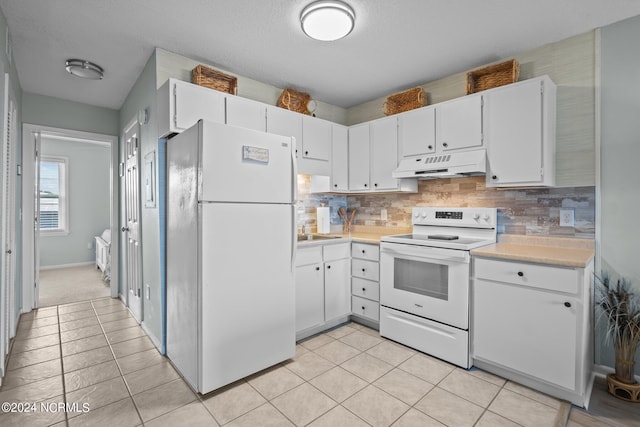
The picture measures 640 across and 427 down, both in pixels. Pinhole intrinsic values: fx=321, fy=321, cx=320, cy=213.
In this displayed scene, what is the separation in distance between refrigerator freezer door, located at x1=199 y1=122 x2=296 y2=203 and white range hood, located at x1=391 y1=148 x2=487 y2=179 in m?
1.21

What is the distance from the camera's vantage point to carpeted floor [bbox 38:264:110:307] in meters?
4.21

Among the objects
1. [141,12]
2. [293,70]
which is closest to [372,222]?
[293,70]

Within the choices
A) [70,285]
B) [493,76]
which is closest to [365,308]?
[493,76]

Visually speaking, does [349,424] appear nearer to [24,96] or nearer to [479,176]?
[479,176]

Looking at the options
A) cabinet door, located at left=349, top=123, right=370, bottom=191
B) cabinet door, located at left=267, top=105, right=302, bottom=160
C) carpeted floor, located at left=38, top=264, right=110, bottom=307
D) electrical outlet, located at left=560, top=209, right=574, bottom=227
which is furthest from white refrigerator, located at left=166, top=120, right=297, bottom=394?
carpeted floor, located at left=38, top=264, right=110, bottom=307

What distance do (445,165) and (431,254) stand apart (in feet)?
2.59

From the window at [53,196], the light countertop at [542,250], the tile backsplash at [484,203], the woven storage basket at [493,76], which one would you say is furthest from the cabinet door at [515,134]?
the window at [53,196]

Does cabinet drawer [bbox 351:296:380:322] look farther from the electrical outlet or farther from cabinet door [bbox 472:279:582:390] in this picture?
the electrical outlet

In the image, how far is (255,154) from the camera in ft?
7.20

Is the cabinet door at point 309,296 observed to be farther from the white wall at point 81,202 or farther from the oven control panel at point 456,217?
the white wall at point 81,202

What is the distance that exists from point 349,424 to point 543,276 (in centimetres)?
148

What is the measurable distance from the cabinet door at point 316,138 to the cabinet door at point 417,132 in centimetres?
79

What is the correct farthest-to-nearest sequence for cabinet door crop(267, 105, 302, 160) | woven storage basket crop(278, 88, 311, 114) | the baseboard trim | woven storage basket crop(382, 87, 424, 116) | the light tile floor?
the baseboard trim → woven storage basket crop(278, 88, 311, 114) → woven storage basket crop(382, 87, 424, 116) → cabinet door crop(267, 105, 302, 160) → the light tile floor

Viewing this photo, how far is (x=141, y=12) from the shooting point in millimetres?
2145
